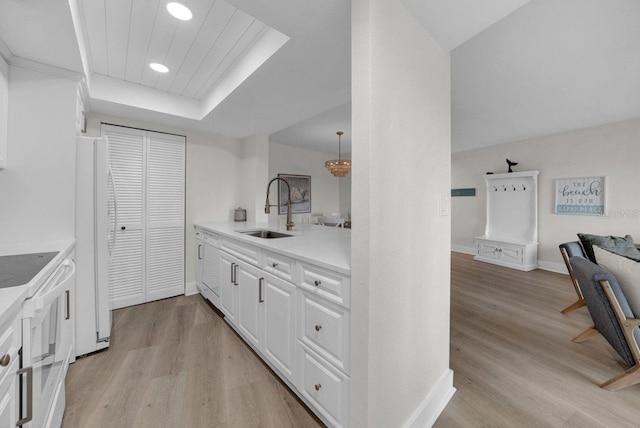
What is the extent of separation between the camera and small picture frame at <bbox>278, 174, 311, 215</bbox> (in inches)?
220

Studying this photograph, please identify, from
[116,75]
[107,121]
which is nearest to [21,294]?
[116,75]

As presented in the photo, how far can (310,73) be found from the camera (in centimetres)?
189

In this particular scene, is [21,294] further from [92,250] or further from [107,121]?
[107,121]

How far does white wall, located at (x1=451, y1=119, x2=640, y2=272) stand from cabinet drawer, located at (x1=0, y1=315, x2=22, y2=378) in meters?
6.14

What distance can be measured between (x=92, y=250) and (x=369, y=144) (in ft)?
7.61

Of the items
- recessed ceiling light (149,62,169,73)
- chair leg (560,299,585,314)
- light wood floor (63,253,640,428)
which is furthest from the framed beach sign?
recessed ceiling light (149,62,169,73)

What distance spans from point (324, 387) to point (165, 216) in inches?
112

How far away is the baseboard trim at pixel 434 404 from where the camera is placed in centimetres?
130

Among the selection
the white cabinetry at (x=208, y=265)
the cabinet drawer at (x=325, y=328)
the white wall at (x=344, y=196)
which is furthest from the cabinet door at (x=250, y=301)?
the white wall at (x=344, y=196)

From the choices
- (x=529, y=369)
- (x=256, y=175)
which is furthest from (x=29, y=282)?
(x=529, y=369)

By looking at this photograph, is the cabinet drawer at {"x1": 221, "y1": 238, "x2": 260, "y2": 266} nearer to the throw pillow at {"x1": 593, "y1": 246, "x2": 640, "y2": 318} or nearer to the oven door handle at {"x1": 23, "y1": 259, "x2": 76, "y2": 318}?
the oven door handle at {"x1": 23, "y1": 259, "x2": 76, "y2": 318}

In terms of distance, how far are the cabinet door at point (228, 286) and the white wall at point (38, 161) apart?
115cm

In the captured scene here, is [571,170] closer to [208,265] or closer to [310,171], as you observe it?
[310,171]

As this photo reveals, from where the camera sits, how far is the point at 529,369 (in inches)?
71.6
